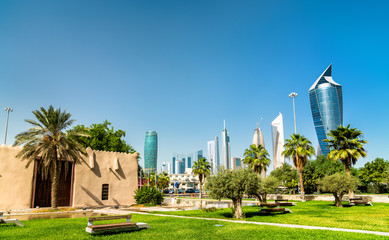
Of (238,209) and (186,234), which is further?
(238,209)

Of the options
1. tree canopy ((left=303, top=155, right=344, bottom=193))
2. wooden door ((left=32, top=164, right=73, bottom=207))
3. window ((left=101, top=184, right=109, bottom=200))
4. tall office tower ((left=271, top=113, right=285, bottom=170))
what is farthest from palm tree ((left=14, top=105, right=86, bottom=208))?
tall office tower ((left=271, top=113, right=285, bottom=170))

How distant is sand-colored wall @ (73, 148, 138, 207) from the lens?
2802cm

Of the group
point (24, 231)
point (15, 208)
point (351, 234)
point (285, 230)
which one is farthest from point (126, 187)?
point (351, 234)

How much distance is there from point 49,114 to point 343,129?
31.0 metres

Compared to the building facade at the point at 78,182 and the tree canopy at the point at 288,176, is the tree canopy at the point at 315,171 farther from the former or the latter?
the building facade at the point at 78,182

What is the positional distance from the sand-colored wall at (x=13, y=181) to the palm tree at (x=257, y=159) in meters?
30.2

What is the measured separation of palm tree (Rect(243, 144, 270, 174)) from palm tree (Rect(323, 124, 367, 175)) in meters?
12.6

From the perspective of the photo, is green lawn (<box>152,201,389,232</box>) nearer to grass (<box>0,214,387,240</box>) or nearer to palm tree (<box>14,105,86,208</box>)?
grass (<box>0,214,387,240</box>)

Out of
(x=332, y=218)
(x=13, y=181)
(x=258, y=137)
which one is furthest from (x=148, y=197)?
(x=258, y=137)

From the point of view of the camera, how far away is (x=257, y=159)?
143 ft

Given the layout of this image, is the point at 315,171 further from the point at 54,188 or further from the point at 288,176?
the point at 54,188

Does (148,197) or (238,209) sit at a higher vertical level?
(238,209)

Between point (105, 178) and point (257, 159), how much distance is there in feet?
77.7

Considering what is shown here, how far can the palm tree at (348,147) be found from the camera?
30.7 meters
